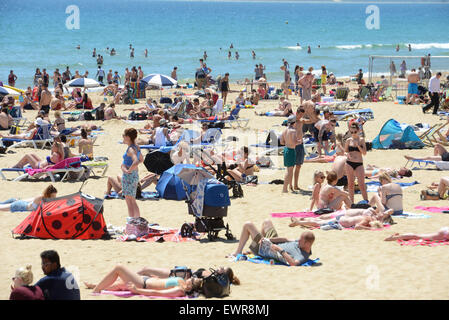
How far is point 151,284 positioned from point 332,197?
3.93 metres

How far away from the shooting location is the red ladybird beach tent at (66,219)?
8.88 metres

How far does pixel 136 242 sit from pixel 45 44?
68.9 m

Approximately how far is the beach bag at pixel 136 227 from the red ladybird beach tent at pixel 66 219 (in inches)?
15.5

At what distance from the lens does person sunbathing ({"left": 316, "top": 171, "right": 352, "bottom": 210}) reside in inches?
383

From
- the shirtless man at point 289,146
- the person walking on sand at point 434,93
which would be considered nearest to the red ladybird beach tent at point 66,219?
the shirtless man at point 289,146

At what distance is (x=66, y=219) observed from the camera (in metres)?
8.89

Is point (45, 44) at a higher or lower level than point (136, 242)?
higher

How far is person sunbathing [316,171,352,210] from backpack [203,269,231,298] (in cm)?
345

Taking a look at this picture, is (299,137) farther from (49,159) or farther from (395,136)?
(395,136)

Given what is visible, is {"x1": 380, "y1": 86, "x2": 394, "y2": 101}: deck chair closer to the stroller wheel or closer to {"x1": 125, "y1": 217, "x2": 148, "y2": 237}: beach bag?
the stroller wheel

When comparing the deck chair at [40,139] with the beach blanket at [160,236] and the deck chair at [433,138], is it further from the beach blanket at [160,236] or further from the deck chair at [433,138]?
the deck chair at [433,138]
